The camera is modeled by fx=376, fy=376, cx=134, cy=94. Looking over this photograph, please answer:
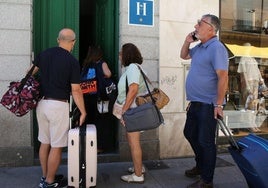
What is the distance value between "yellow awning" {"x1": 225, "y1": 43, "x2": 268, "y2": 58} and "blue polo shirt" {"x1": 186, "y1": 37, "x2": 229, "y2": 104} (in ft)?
8.38

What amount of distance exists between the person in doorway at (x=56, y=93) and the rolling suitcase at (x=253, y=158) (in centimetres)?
176

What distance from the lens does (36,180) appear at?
187 inches

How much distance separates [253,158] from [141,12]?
296 centimetres

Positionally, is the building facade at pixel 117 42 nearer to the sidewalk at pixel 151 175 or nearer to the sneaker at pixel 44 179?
the sidewalk at pixel 151 175

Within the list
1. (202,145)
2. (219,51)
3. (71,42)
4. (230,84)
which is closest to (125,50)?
(71,42)

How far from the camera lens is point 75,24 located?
224 inches

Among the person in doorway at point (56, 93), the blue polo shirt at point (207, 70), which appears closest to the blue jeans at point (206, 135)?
the blue polo shirt at point (207, 70)

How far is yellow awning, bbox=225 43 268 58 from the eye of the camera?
6936mm

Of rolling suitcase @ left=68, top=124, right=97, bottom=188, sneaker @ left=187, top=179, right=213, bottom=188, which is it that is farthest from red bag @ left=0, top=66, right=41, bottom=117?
sneaker @ left=187, top=179, right=213, bottom=188

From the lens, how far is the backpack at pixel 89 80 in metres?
5.40

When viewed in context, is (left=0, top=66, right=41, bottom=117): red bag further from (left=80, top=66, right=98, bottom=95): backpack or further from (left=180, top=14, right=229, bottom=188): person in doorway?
(left=180, top=14, right=229, bottom=188): person in doorway

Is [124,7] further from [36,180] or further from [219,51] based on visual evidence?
[36,180]

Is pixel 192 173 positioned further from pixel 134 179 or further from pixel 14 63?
pixel 14 63

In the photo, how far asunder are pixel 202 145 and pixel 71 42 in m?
1.92
